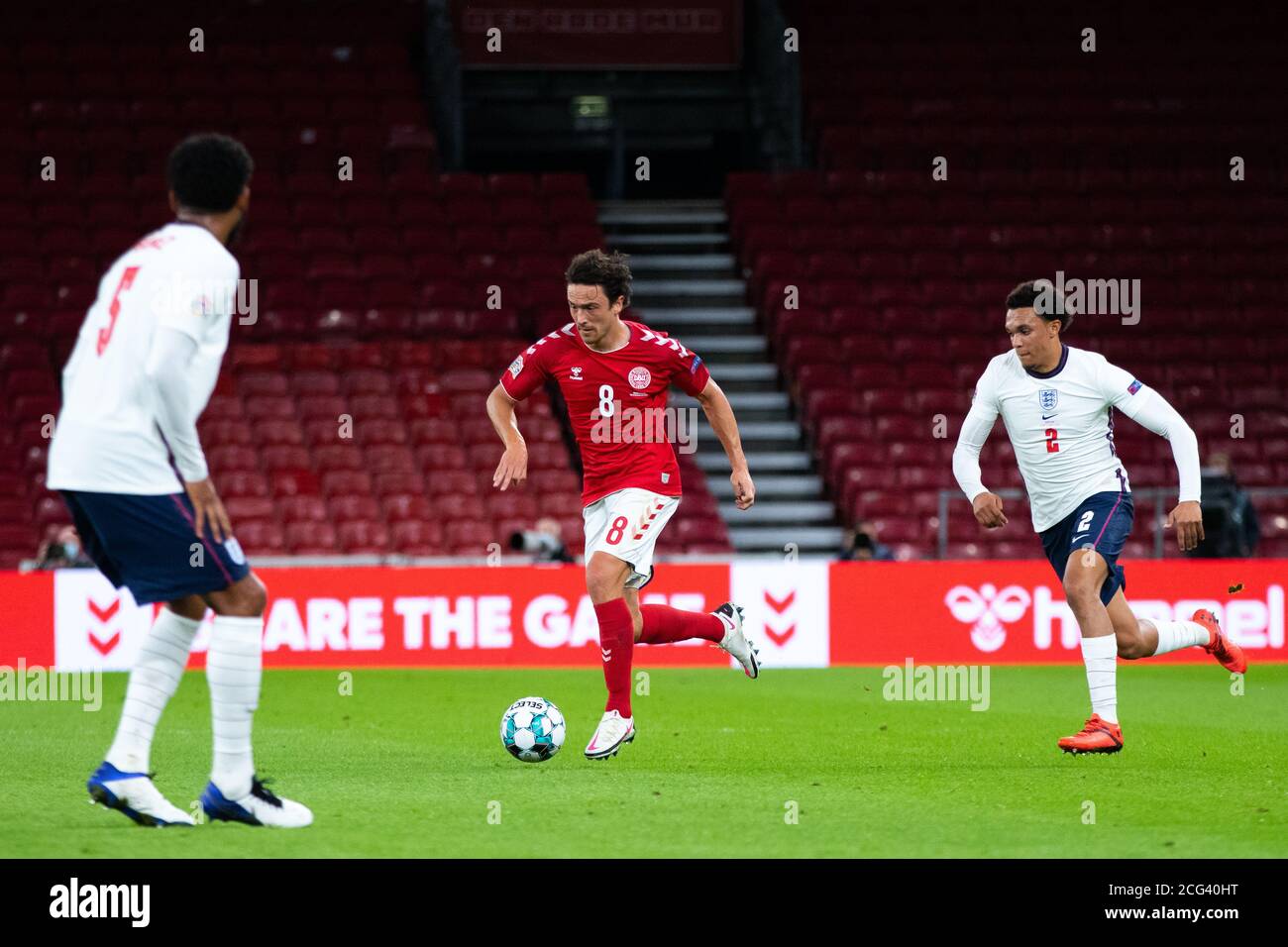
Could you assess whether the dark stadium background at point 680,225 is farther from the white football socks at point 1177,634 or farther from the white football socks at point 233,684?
the white football socks at point 233,684

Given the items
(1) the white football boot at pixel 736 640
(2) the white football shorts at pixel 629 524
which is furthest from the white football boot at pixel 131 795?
(1) the white football boot at pixel 736 640

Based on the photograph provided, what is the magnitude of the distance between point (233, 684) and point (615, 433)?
10.3 ft

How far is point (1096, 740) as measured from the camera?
8539mm

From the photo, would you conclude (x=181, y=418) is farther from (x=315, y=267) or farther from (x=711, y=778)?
(x=315, y=267)

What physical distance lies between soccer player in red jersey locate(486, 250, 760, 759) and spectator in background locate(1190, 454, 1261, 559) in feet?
32.1

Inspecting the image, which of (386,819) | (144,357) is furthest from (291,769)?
(144,357)

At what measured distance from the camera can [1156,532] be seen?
1780cm

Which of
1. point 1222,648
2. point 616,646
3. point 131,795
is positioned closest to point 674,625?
point 616,646

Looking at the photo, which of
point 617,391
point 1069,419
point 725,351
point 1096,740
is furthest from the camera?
point 725,351

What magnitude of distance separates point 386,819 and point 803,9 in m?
19.7

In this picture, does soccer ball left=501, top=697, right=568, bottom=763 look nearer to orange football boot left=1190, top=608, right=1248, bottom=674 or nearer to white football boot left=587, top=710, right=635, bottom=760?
white football boot left=587, top=710, right=635, bottom=760

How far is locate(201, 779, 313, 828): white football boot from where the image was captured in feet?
20.1

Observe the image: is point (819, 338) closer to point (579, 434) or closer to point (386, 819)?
point (579, 434)

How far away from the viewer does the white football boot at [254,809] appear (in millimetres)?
6137
